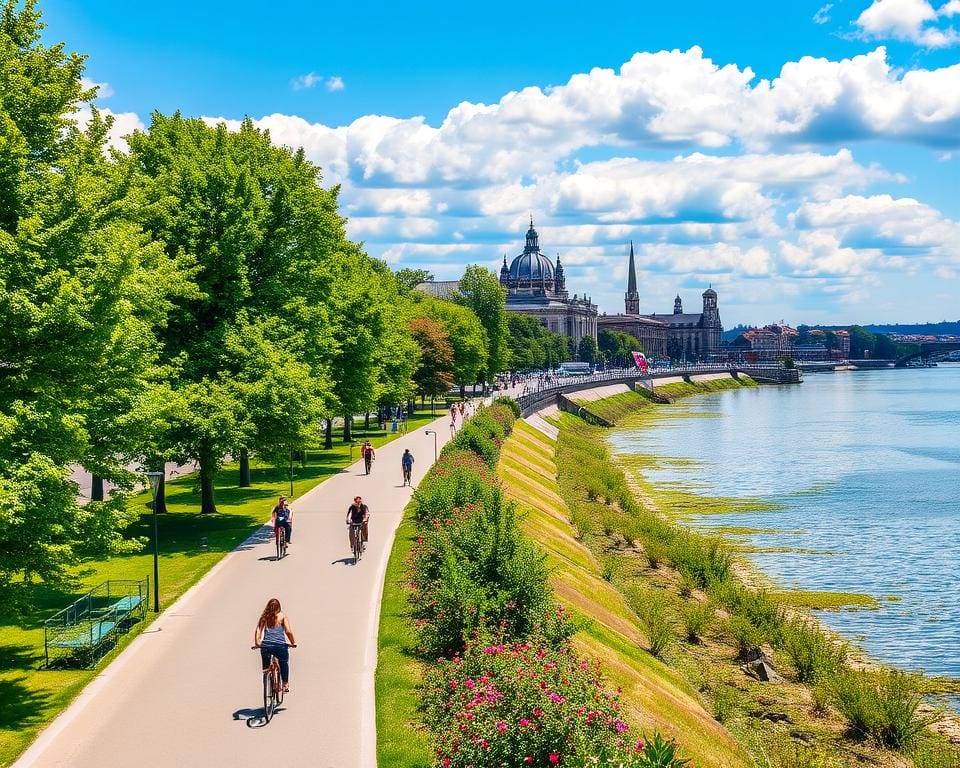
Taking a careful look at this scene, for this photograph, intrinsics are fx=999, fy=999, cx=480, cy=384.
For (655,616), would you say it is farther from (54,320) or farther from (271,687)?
(54,320)

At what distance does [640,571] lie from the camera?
35.6 meters

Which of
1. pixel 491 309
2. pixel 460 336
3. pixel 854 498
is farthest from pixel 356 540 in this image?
pixel 491 309

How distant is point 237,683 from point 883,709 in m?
13.4

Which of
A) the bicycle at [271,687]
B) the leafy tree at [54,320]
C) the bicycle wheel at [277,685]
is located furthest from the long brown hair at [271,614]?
the leafy tree at [54,320]

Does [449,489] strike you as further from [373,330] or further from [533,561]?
Result: [373,330]

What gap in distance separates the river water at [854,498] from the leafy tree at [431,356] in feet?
52.0

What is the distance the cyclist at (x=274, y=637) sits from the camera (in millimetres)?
15492

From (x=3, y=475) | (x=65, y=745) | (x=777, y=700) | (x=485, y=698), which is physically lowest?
(x=777, y=700)

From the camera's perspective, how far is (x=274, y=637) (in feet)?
51.0

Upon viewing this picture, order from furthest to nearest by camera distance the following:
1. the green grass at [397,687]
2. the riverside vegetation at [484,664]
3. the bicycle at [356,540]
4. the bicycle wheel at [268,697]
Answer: the bicycle at [356,540]
the bicycle wheel at [268,697]
the green grass at [397,687]
the riverside vegetation at [484,664]

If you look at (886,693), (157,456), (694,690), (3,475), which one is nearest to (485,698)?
(3,475)

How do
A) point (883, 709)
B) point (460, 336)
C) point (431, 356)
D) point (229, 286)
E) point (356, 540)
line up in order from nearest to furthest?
point (883, 709)
point (356, 540)
point (229, 286)
point (431, 356)
point (460, 336)

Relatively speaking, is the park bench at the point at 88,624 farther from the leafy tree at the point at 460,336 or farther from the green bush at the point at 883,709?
the leafy tree at the point at 460,336

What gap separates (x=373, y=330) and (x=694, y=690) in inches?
1418
